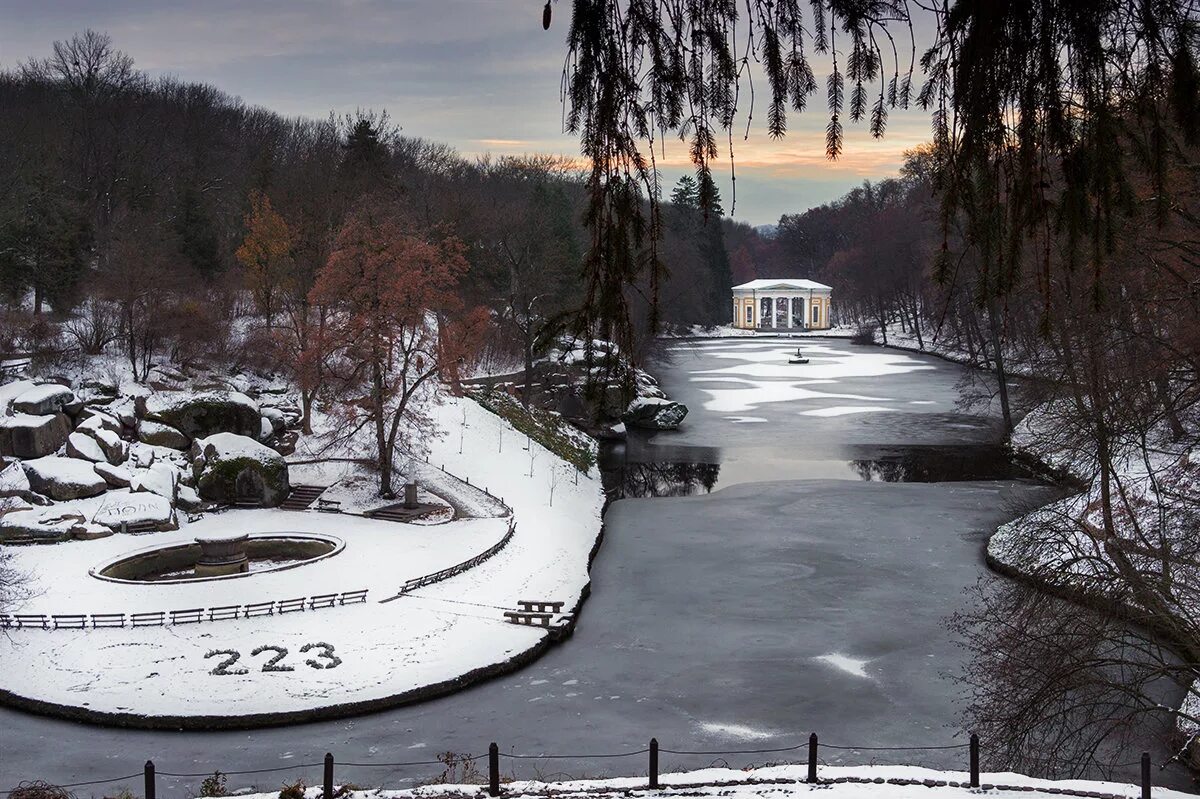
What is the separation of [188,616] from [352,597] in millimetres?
3990

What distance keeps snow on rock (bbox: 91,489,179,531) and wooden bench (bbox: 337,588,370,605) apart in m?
9.46

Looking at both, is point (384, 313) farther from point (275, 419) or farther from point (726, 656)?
point (726, 656)

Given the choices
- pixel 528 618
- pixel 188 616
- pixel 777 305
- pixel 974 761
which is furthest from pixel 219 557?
pixel 777 305

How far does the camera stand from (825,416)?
58312mm

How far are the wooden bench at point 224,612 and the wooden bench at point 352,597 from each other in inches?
98.3

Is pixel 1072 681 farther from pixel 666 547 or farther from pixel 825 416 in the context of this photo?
pixel 825 416

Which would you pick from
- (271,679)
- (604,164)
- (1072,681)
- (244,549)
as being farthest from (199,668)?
(604,164)

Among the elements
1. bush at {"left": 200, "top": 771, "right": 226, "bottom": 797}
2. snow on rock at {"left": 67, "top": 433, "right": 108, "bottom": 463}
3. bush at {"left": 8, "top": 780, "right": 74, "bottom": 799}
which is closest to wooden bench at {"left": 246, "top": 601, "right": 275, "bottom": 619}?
bush at {"left": 200, "top": 771, "right": 226, "bottom": 797}

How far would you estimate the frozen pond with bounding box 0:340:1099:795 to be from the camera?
1928 cm

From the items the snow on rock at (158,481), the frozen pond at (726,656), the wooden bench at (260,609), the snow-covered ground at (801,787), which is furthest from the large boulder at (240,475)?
the snow-covered ground at (801,787)

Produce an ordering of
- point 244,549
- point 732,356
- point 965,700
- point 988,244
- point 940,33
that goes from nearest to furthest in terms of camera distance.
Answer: point 940,33 → point 988,244 → point 965,700 → point 244,549 → point 732,356

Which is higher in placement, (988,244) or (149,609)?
(988,244)

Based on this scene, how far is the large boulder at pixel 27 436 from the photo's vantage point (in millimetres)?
36062

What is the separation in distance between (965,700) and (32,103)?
245ft
